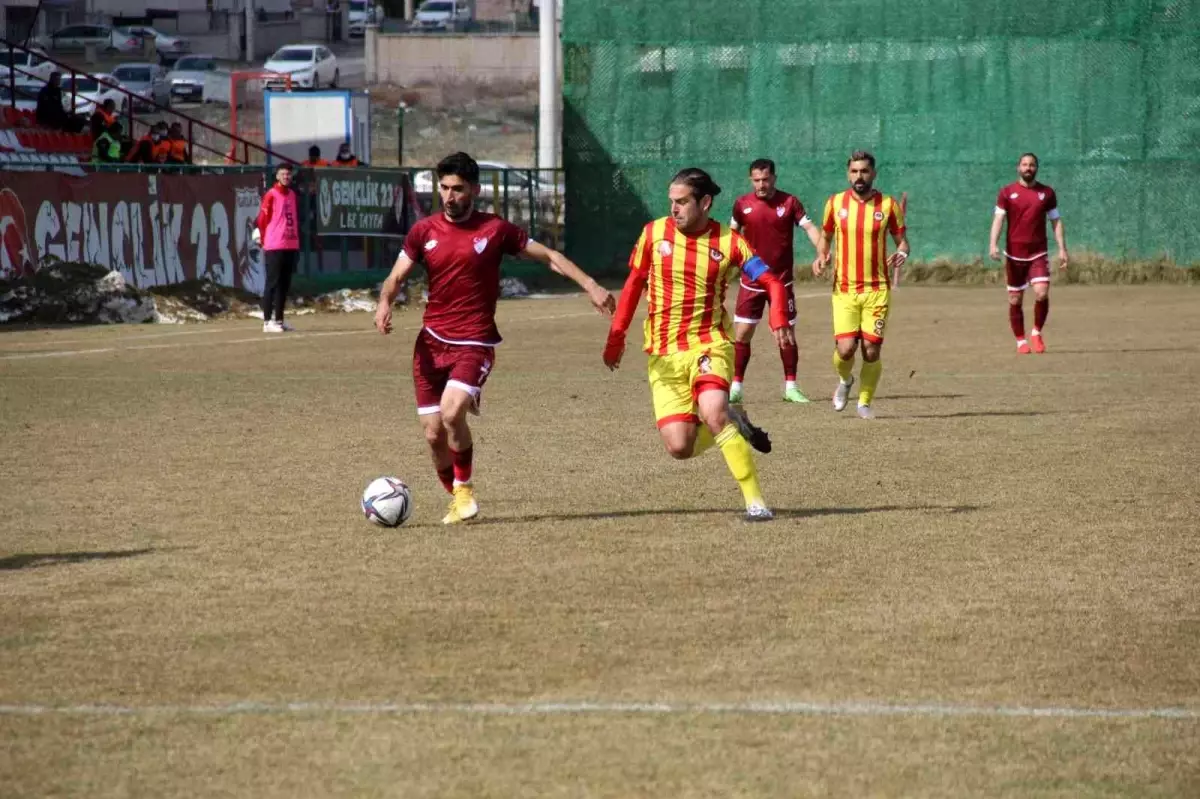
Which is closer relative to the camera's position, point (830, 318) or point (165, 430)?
point (165, 430)

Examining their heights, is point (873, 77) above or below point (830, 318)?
above

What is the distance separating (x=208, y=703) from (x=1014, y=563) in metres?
4.05

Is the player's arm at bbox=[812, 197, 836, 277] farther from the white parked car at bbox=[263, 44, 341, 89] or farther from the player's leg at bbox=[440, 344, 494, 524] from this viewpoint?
the white parked car at bbox=[263, 44, 341, 89]

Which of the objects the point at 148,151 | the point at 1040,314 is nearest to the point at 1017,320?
the point at 1040,314

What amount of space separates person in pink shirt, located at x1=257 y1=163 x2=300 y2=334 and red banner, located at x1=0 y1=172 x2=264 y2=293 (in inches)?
112

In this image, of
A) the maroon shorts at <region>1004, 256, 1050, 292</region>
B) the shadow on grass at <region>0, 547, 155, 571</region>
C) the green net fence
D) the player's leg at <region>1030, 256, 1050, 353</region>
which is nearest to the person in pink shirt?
the maroon shorts at <region>1004, 256, 1050, 292</region>

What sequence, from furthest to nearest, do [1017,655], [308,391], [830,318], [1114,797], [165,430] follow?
[830,318], [308,391], [165,430], [1017,655], [1114,797]

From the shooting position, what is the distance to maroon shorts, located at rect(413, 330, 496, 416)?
982 centimetres

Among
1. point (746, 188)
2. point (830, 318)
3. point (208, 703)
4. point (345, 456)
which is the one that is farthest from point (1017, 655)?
point (746, 188)

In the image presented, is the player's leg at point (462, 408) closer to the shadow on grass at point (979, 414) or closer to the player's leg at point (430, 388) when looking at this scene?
the player's leg at point (430, 388)

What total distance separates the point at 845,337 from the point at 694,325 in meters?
5.40

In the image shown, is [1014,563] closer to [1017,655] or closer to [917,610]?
[917,610]

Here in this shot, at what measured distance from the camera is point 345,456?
498 inches

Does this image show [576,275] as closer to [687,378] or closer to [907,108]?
[687,378]
